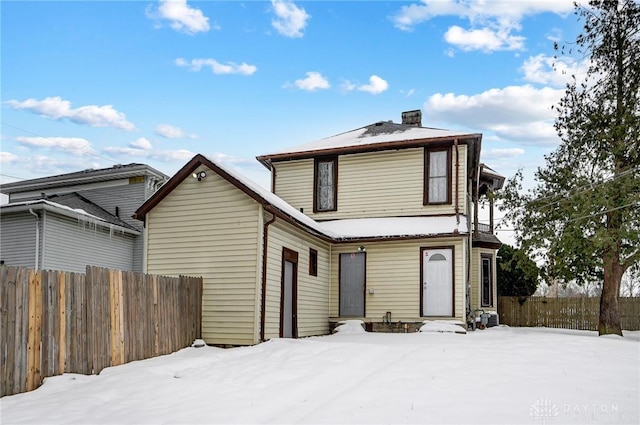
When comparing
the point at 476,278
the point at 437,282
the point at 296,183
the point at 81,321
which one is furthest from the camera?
the point at 476,278

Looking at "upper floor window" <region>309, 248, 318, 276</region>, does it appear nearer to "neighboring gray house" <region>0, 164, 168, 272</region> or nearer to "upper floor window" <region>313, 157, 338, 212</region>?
"upper floor window" <region>313, 157, 338, 212</region>

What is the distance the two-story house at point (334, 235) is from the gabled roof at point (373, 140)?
0.06 meters

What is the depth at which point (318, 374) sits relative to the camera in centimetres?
923

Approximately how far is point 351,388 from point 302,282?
743 cm

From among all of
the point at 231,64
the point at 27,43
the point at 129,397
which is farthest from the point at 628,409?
the point at 27,43

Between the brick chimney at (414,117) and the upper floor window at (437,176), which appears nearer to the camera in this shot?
the upper floor window at (437,176)

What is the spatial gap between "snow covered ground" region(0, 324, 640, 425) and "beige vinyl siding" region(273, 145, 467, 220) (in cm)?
689

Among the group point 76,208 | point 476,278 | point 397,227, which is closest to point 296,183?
point 397,227

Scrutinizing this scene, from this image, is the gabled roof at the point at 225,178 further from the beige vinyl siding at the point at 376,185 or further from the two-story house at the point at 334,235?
the beige vinyl siding at the point at 376,185

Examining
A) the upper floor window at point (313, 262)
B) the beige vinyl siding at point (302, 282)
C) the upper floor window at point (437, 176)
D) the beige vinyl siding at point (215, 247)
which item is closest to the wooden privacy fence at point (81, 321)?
the beige vinyl siding at point (215, 247)

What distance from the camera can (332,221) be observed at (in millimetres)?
19062

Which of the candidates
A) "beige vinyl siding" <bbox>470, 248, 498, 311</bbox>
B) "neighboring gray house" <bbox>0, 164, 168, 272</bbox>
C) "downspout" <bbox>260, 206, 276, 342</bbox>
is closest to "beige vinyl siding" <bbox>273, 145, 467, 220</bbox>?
"beige vinyl siding" <bbox>470, 248, 498, 311</bbox>

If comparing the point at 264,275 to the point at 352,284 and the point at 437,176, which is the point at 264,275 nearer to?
the point at 352,284

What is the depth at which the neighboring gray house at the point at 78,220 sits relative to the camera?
20125mm
